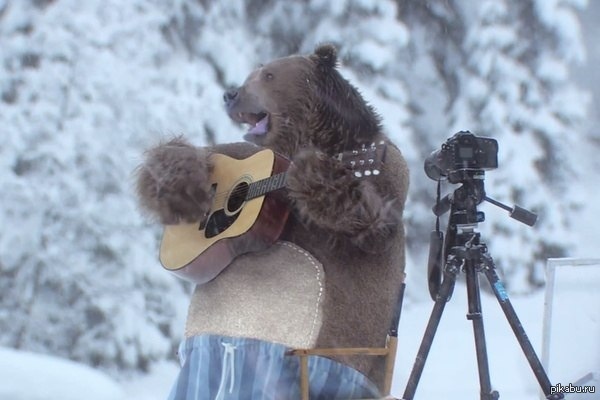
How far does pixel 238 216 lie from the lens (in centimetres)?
138

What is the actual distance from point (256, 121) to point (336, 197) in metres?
0.33

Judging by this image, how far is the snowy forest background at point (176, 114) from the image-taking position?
270 cm

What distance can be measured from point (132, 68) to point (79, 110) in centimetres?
26

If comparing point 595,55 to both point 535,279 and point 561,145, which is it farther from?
point 535,279

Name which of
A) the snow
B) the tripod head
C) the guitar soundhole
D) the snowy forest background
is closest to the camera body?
the tripod head

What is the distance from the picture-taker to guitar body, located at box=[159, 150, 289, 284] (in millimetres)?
1354

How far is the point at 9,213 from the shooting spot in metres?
2.69

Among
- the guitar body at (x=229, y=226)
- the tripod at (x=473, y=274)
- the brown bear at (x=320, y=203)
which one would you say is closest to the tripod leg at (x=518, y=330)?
the tripod at (x=473, y=274)

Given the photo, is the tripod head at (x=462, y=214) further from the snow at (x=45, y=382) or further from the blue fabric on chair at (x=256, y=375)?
the snow at (x=45, y=382)

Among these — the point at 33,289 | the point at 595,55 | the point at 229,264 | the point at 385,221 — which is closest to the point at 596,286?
the point at 385,221

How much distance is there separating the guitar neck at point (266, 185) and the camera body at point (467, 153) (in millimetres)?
335

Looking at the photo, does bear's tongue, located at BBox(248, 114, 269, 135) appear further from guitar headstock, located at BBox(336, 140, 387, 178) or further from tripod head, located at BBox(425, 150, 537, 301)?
tripod head, located at BBox(425, 150, 537, 301)

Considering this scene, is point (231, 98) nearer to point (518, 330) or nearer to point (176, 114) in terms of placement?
point (518, 330)

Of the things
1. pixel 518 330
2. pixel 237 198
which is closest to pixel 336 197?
pixel 237 198
